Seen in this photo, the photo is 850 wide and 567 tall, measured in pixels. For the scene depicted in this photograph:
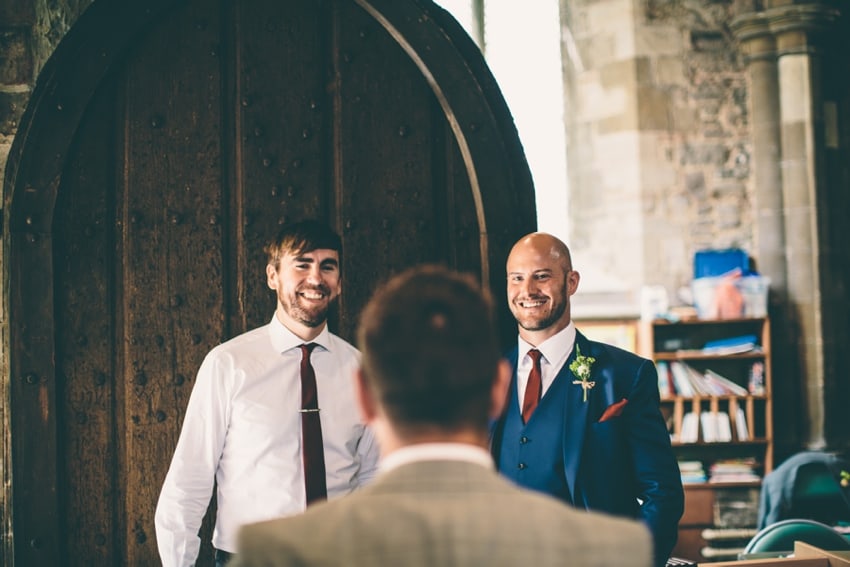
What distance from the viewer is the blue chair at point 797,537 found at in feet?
11.1

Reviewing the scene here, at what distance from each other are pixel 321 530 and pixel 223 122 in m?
1.64

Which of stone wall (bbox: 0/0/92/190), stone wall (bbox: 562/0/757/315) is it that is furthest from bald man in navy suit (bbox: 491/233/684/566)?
stone wall (bbox: 562/0/757/315)

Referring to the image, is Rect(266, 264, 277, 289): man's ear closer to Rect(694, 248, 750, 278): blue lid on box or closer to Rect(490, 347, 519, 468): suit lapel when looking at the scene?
Rect(490, 347, 519, 468): suit lapel

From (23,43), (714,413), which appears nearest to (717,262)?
(714,413)

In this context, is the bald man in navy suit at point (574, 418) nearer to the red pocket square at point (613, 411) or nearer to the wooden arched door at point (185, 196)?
the red pocket square at point (613, 411)

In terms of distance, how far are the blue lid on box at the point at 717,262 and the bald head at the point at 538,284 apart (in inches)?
186

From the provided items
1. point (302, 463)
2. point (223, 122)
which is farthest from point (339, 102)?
point (302, 463)

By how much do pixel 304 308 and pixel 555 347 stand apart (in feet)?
2.11

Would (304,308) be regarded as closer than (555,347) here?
Yes

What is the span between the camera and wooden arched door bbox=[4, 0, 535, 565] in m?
2.29

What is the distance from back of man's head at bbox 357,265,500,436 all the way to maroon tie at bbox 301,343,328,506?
3.96 feet

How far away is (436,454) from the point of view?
101 centimetres

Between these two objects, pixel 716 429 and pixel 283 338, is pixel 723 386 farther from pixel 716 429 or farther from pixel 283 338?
pixel 283 338

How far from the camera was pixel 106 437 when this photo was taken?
7.66 feet
